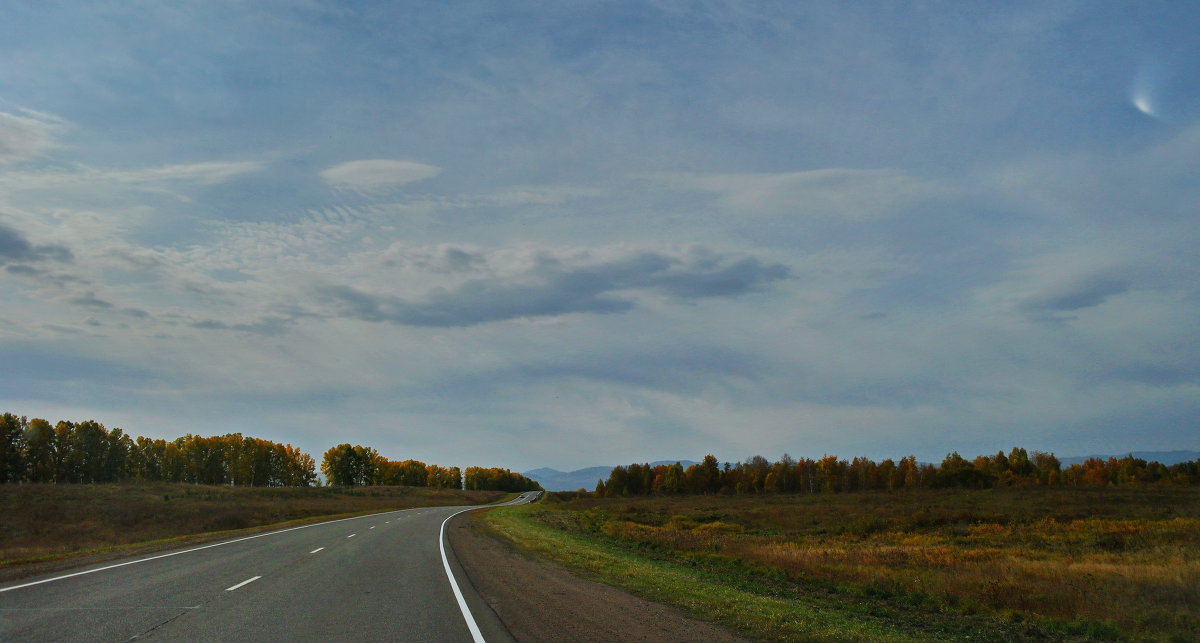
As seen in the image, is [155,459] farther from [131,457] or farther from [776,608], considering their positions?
[776,608]

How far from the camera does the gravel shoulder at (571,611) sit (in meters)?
10.2

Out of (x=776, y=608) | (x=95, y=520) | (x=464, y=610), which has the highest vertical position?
(x=464, y=610)

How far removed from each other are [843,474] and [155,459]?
524ft

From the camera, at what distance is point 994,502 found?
58719mm

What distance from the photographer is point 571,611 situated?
12164 millimetres

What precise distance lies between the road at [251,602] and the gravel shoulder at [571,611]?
0.50 meters

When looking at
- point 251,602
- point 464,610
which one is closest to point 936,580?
point 464,610

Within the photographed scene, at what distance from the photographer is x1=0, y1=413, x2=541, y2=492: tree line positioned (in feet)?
418

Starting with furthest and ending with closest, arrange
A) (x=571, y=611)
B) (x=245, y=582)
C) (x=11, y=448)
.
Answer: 1. (x=11, y=448)
2. (x=245, y=582)
3. (x=571, y=611)

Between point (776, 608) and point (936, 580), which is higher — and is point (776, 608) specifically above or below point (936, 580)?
above

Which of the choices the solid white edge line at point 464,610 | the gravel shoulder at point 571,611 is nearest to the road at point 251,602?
the solid white edge line at point 464,610

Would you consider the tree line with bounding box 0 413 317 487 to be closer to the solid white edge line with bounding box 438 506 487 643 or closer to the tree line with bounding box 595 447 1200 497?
the tree line with bounding box 595 447 1200 497

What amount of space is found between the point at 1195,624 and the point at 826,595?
666 centimetres

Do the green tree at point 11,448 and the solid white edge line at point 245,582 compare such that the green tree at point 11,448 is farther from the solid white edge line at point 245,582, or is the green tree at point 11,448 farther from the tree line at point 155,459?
the solid white edge line at point 245,582
